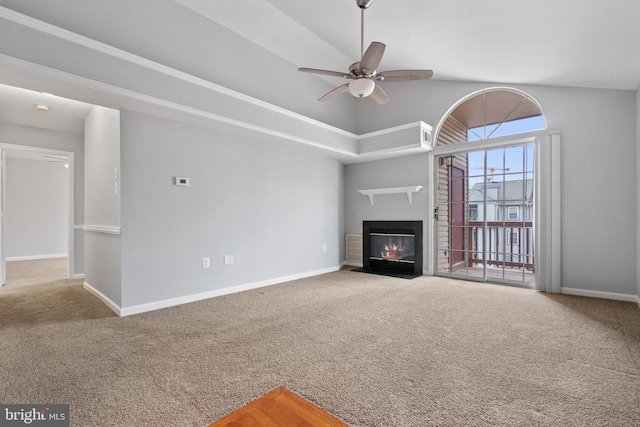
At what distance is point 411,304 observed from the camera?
347 cm

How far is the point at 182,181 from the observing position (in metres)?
3.58

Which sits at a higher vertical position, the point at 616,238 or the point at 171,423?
the point at 616,238

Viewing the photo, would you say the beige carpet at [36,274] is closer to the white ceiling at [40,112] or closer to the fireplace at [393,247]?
the white ceiling at [40,112]

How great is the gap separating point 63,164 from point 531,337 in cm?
1045

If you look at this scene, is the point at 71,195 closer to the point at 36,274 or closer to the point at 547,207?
the point at 36,274

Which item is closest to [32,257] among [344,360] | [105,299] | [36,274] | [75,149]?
[36,274]

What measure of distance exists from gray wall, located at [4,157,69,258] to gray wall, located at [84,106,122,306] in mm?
4820

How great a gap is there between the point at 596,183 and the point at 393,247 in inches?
115

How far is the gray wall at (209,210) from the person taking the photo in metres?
3.25

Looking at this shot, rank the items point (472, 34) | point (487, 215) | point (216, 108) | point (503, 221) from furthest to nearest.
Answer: point (487, 215)
point (503, 221)
point (216, 108)
point (472, 34)

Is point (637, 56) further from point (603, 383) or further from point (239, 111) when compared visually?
point (239, 111)

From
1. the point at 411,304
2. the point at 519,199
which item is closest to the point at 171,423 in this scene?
the point at 411,304

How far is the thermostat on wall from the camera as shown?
11.6 feet

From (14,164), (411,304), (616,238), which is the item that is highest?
(14,164)
